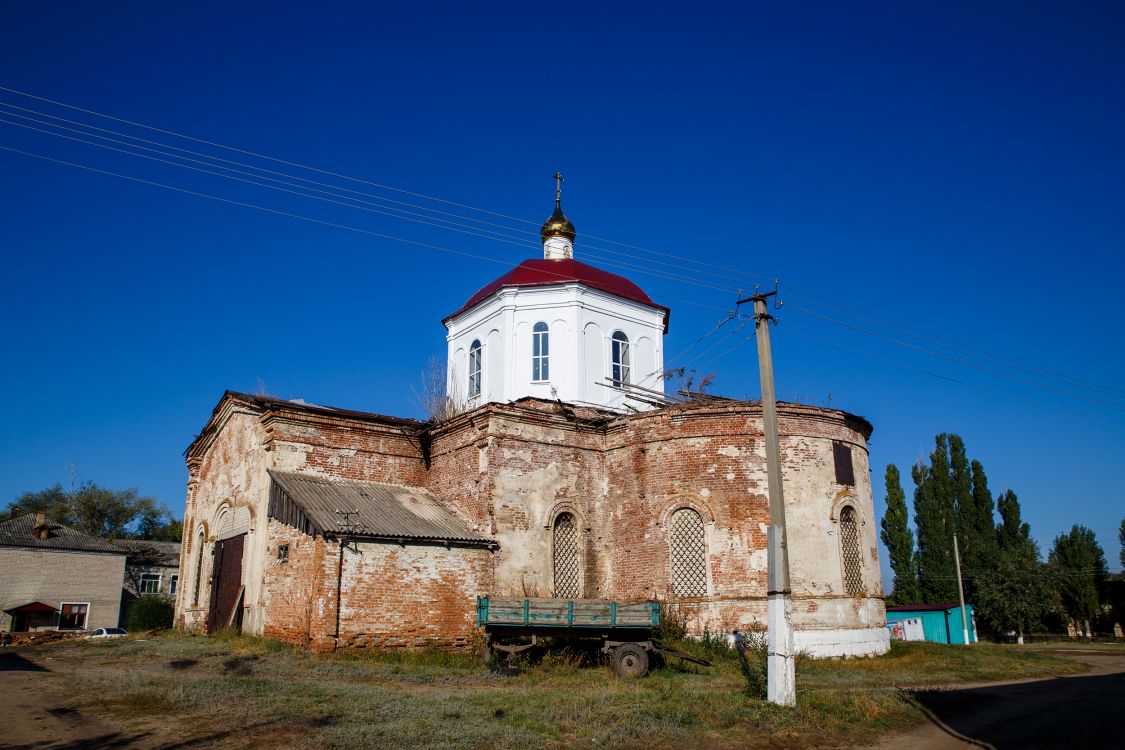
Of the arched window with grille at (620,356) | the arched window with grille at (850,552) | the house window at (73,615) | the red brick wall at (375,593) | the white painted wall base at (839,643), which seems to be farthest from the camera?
the house window at (73,615)

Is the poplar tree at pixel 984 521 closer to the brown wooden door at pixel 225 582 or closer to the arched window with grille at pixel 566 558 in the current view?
the arched window with grille at pixel 566 558

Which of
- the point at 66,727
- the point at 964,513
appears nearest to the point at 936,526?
the point at 964,513

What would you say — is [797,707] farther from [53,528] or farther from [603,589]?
[53,528]

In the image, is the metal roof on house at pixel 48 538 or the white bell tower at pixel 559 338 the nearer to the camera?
the white bell tower at pixel 559 338

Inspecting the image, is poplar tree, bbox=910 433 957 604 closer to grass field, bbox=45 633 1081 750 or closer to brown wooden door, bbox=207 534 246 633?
grass field, bbox=45 633 1081 750

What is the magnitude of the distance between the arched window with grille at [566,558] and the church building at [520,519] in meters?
0.05

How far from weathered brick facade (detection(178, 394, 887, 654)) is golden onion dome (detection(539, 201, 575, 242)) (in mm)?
6999

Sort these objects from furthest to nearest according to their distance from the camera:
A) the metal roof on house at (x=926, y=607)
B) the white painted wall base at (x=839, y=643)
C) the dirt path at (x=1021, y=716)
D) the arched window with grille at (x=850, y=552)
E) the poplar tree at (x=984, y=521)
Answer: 1. the poplar tree at (x=984, y=521)
2. the metal roof on house at (x=926, y=607)
3. the arched window with grille at (x=850, y=552)
4. the white painted wall base at (x=839, y=643)
5. the dirt path at (x=1021, y=716)

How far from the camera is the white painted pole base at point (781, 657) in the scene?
457 inches

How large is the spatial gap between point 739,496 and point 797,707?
800 cm

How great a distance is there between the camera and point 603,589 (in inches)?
799

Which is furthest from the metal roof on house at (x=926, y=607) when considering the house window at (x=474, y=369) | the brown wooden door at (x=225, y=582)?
the brown wooden door at (x=225, y=582)

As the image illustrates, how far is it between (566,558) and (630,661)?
5540 millimetres

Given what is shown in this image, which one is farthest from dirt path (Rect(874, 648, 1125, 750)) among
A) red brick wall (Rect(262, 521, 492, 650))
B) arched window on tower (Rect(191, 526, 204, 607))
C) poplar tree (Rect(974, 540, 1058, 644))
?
poplar tree (Rect(974, 540, 1058, 644))
